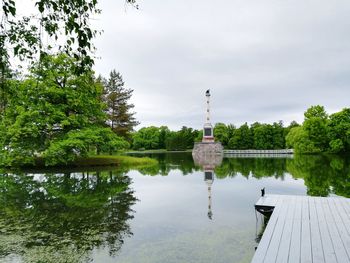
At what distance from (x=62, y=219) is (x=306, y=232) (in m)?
7.31

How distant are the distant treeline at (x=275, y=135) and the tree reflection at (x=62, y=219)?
42810mm

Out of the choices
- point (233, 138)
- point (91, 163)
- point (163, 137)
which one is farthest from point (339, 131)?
point (163, 137)

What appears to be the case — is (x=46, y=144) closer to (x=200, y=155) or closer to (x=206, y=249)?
(x=206, y=249)

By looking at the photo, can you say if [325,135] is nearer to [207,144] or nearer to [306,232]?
[207,144]

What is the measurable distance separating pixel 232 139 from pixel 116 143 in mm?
45845

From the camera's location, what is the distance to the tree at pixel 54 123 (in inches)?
858

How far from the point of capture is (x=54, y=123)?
2448cm

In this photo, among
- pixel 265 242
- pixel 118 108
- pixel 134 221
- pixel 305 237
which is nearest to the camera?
pixel 265 242

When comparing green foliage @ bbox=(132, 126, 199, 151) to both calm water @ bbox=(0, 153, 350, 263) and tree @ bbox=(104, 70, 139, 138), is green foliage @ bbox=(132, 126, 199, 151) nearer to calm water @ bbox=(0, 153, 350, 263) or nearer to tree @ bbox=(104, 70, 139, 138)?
tree @ bbox=(104, 70, 139, 138)

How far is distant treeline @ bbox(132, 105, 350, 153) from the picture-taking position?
48.8 m

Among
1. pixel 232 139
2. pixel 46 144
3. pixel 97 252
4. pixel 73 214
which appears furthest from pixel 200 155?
pixel 97 252

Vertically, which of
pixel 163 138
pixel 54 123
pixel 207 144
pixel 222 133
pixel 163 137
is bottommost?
pixel 207 144

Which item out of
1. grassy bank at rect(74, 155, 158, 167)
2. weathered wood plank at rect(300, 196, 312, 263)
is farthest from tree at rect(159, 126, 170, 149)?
weathered wood plank at rect(300, 196, 312, 263)

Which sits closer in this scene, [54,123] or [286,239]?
[286,239]
